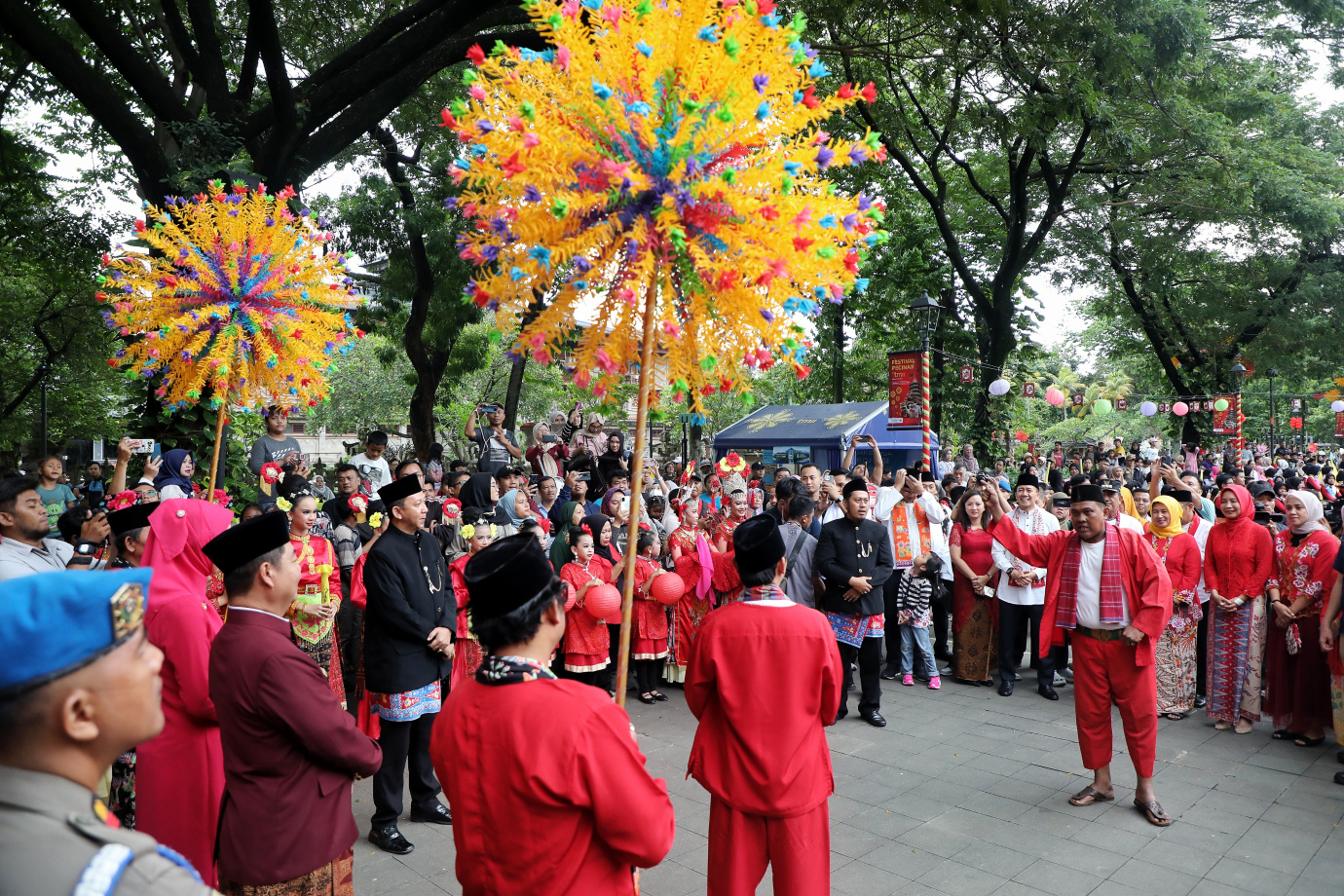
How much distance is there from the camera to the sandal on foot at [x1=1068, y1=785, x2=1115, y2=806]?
544cm

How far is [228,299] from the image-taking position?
5227 mm

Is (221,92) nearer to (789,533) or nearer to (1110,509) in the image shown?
(789,533)

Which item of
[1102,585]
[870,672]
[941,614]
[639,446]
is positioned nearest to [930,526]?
[941,614]

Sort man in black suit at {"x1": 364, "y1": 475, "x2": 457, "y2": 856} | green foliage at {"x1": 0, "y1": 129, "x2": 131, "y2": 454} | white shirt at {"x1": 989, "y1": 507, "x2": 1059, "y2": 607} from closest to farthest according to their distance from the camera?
man in black suit at {"x1": 364, "y1": 475, "x2": 457, "y2": 856}, white shirt at {"x1": 989, "y1": 507, "x2": 1059, "y2": 607}, green foliage at {"x1": 0, "y1": 129, "x2": 131, "y2": 454}

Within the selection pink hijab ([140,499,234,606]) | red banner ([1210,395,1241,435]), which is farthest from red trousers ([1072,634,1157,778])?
red banner ([1210,395,1241,435])

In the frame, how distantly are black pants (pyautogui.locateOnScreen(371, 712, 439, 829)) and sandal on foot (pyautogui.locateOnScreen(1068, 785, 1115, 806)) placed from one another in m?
4.13

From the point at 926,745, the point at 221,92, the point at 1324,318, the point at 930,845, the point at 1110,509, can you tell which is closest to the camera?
the point at 930,845

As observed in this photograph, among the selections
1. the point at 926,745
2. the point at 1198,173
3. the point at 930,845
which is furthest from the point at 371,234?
Answer: the point at 1198,173

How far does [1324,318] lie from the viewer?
23.4 m

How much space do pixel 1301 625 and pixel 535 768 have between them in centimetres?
731

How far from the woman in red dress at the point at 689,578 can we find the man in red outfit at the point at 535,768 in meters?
5.92

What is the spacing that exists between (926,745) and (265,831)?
5.29m

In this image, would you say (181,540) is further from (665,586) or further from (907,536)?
(907,536)

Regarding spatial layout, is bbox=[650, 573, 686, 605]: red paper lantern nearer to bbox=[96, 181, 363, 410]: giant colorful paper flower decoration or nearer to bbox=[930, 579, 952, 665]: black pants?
bbox=[96, 181, 363, 410]: giant colorful paper flower decoration
